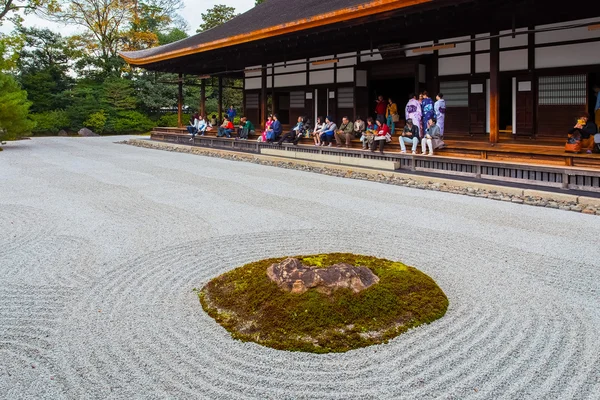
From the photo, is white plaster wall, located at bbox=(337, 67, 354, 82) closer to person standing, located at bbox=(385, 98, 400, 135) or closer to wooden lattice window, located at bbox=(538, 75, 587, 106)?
person standing, located at bbox=(385, 98, 400, 135)

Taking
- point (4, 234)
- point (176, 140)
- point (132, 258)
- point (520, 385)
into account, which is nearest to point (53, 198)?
point (4, 234)

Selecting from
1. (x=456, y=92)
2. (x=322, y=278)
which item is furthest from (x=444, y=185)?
(x=322, y=278)

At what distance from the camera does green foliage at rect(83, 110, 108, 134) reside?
32375 millimetres

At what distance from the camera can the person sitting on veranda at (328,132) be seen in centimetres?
1470

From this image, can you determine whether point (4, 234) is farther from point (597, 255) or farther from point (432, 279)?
point (597, 255)

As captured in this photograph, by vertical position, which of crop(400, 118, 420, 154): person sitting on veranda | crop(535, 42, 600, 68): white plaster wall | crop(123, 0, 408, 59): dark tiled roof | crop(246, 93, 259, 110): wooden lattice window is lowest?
crop(400, 118, 420, 154): person sitting on veranda

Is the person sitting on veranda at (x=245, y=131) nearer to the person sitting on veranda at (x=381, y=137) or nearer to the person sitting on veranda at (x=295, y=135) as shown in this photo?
the person sitting on veranda at (x=295, y=135)

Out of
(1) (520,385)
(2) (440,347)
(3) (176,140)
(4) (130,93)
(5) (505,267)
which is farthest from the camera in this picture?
(4) (130,93)

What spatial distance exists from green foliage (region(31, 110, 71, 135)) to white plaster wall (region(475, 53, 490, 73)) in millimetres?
27142

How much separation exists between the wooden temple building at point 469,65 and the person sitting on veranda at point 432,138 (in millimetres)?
272

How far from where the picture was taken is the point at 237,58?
19.0 m

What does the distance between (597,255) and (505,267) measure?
3.99ft

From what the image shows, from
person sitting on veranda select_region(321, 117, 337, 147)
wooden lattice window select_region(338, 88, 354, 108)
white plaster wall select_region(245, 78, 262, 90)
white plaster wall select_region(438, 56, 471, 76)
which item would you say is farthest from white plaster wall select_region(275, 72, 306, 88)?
white plaster wall select_region(438, 56, 471, 76)

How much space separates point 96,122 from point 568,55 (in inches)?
1131
